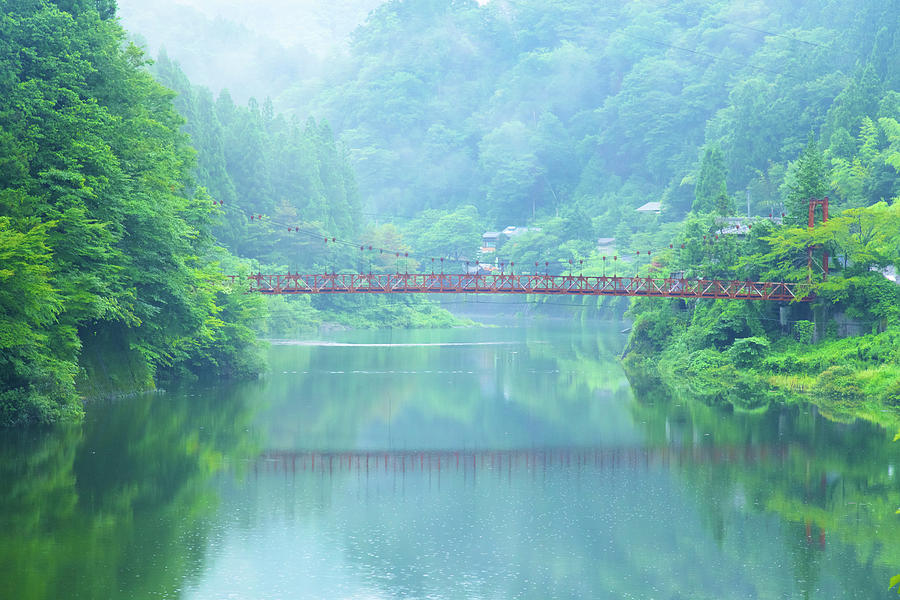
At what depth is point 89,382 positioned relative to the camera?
34375 mm

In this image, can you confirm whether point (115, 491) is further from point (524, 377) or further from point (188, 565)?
point (524, 377)

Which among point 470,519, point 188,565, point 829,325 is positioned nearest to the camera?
point 188,565

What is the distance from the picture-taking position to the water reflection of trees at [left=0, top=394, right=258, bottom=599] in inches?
684

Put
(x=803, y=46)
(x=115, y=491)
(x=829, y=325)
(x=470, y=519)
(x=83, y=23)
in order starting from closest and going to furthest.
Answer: (x=470, y=519)
(x=115, y=491)
(x=83, y=23)
(x=829, y=325)
(x=803, y=46)

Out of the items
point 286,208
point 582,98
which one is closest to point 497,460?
point 286,208

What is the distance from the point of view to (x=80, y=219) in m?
30.4

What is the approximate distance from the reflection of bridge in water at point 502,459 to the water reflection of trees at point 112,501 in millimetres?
1633

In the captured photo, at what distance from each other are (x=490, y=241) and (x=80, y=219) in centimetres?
8673

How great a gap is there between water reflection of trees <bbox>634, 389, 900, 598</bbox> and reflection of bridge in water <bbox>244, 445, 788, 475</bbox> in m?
0.77

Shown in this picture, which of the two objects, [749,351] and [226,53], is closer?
[749,351]

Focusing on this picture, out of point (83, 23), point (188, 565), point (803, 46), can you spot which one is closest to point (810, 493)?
point (188, 565)

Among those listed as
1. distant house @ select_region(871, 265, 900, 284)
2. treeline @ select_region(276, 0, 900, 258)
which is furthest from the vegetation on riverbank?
treeline @ select_region(276, 0, 900, 258)

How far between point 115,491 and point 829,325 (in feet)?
97.8

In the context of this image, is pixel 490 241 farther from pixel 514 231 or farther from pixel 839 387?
pixel 839 387
